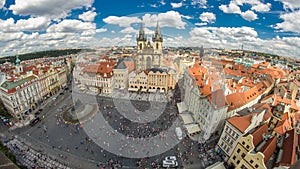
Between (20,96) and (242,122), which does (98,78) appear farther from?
(242,122)

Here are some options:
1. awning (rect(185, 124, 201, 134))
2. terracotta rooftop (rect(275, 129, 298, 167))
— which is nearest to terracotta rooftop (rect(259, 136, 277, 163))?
terracotta rooftop (rect(275, 129, 298, 167))

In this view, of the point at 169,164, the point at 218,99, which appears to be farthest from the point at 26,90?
the point at 218,99

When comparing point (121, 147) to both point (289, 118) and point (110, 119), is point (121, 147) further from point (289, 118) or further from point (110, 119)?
point (289, 118)

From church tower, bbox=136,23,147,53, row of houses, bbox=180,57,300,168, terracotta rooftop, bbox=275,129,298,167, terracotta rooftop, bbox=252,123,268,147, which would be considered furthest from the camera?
church tower, bbox=136,23,147,53

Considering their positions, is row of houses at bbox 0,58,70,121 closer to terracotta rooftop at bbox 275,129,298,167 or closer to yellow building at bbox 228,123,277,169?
yellow building at bbox 228,123,277,169

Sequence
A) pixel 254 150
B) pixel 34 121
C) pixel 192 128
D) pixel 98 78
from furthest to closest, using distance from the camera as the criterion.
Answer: pixel 98 78
pixel 34 121
pixel 192 128
pixel 254 150

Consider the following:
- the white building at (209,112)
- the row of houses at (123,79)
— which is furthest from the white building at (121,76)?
the white building at (209,112)

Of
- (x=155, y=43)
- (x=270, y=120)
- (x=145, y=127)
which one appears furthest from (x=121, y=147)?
(x=155, y=43)
